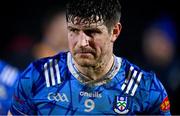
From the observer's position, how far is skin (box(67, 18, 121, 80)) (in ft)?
12.4

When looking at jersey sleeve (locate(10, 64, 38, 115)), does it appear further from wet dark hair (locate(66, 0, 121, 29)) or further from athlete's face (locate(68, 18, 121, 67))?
wet dark hair (locate(66, 0, 121, 29))

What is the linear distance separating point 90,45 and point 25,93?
1.68 ft

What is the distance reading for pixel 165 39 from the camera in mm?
6953

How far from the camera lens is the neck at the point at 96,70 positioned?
4000 millimetres

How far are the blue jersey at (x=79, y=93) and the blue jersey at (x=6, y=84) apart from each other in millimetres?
1604

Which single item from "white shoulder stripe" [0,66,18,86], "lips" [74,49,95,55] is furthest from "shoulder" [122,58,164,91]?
"white shoulder stripe" [0,66,18,86]

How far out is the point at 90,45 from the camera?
3.82m

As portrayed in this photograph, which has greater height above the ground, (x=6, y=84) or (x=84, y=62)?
(x=84, y=62)

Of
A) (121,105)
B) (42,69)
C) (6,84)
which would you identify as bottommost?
(6,84)

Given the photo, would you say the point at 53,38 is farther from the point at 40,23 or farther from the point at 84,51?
the point at 84,51

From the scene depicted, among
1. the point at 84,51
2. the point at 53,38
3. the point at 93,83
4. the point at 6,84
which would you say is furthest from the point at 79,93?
the point at 53,38

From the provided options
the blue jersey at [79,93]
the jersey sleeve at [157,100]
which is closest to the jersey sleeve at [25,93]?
the blue jersey at [79,93]

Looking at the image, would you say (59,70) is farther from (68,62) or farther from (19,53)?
(19,53)

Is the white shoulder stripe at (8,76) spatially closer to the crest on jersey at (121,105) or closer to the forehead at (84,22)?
the crest on jersey at (121,105)
